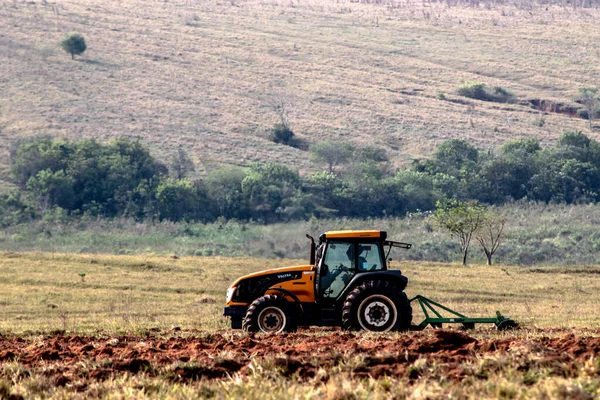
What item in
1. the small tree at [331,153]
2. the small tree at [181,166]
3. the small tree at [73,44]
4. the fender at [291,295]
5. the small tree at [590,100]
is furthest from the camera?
the small tree at [73,44]

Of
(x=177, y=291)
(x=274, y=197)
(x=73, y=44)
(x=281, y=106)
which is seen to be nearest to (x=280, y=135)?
(x=281, y=106)

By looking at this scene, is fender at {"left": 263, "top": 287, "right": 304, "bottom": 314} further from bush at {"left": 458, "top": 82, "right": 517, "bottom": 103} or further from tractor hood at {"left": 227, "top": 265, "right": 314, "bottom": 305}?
bush at {"left": 458, "top": 82, "right": 517, "bottom": 103}

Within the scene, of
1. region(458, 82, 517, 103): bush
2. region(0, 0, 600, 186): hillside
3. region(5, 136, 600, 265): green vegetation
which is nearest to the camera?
region(5, 136, 600, 265): green vegetation

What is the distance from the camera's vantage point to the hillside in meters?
73.4

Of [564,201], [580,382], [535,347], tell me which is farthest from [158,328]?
[564,201]

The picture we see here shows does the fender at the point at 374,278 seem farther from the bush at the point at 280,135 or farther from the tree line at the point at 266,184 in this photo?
the bush at the point at 280,135

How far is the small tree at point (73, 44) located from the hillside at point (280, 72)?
0.86m

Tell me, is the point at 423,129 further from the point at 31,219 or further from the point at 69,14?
the point at 69,14

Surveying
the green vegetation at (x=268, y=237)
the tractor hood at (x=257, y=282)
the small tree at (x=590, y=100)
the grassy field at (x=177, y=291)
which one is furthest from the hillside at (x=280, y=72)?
the tractor hood at (x=257, y=282)

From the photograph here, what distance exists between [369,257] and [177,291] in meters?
13.1

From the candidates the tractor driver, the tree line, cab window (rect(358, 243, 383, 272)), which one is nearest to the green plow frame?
cab window (rect(358, 243, 383, 272))

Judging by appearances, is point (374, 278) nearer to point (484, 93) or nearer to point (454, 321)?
point (454, 321)

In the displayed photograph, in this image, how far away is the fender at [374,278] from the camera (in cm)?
1464

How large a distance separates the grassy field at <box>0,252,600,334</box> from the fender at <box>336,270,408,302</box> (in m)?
2.87
